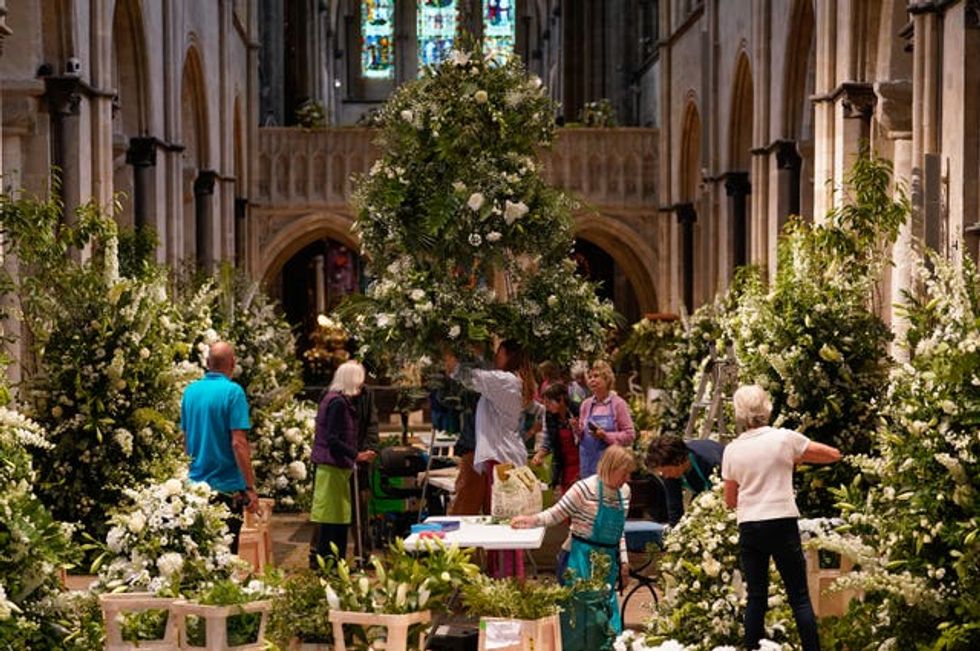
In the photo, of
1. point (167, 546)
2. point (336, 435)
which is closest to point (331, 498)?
point (336, 435)

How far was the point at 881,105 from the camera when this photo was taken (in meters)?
13.8

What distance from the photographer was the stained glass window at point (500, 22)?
38.4m

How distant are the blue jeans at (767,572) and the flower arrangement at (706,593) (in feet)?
0.69

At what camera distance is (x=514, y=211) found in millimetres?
9531

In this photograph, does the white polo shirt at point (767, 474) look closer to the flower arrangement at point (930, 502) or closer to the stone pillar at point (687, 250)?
the flower arrangement at point (930, 502)

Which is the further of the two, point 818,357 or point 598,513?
point 818,357

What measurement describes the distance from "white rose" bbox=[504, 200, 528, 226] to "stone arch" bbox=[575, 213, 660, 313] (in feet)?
49.0

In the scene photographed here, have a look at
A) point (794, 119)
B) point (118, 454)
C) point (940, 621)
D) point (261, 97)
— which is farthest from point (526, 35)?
point (940, 621)

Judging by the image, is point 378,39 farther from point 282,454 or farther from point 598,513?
point 598,513

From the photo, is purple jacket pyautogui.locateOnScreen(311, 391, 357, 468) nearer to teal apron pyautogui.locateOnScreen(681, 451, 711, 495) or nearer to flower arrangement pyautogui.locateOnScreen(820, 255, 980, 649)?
teal apron pyautogui.locateOnScreen(681, 451, 711, 495)

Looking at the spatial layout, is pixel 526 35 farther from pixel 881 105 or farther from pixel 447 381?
pixel 447 381

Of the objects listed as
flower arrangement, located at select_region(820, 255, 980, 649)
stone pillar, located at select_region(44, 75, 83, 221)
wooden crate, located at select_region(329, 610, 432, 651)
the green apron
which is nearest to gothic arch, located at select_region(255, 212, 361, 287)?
stone pillar, located at select_region(44, 75, 83, 221)

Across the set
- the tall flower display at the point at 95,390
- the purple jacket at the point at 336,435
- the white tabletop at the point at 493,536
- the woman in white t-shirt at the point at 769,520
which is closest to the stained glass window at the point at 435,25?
the purple jacket at the point at 336,435

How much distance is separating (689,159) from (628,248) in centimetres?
189
